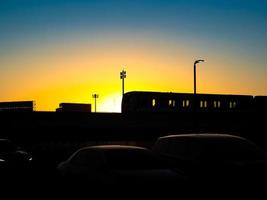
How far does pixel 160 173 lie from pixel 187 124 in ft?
165

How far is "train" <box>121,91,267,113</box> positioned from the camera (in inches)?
2200

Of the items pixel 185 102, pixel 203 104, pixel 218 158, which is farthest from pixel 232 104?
pixel 218 158

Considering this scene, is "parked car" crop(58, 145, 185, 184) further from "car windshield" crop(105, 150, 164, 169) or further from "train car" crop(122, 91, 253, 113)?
"train car" crop(122, 91, 253, 113)

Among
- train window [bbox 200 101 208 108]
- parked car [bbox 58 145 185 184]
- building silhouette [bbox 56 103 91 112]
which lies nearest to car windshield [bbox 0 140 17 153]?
parked car [bbox 58 145 185 184]

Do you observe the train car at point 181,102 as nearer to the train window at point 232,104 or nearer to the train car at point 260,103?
the train window at point 232,104

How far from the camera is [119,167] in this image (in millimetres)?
8766

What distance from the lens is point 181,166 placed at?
1087cm

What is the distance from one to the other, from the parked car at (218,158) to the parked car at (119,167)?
1121 mm

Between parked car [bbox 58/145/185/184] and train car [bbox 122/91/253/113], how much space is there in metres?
44.8

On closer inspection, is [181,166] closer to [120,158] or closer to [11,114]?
[120,158]

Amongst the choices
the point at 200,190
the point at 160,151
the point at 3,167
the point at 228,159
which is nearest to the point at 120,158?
the point at 200,190

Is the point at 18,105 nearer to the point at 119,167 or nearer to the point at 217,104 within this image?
the point at 217,104

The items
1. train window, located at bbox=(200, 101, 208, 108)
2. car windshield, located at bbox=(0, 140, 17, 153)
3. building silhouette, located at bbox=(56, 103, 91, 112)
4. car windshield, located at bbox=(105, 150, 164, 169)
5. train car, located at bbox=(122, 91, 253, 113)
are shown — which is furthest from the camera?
building silhouette, located at bbox=(56, 103, 91, 112)

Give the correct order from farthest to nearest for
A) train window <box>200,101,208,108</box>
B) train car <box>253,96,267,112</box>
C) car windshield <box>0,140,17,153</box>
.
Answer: train car <box>253,96,267,112</box> → train window <box>200,101,208,108</box> → car windshield <box>0,140,17,153</box>
